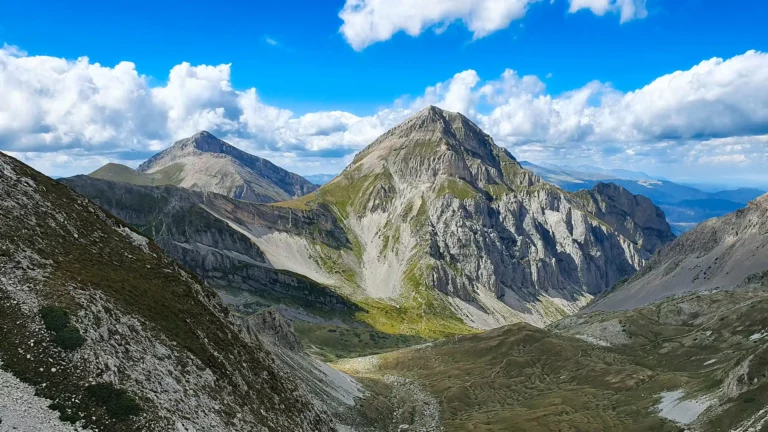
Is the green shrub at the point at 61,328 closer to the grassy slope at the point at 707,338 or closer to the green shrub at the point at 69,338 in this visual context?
the green shrub at the point at 69,338

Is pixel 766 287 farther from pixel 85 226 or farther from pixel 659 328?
pixel 85 226

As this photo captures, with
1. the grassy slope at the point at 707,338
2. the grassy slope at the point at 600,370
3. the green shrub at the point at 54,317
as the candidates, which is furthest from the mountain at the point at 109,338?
the grassy slope at the point at 707,338

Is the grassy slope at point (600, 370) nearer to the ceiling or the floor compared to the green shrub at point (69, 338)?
nearer to the floor

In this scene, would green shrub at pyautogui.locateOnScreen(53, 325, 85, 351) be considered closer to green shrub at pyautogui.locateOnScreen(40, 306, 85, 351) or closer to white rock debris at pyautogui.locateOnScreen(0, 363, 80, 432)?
green shrub at pyautogui.locateOnScreen(40, 306, 85, 351)

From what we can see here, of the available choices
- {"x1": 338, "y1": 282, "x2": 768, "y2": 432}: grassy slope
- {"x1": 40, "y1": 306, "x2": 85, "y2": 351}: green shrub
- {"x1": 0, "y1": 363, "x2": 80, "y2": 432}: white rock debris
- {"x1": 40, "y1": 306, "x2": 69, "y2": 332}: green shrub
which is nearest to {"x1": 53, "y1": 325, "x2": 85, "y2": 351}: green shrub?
{"x1": 40, "y1": 306, "x2": 85, "y2": 351}: green shrub

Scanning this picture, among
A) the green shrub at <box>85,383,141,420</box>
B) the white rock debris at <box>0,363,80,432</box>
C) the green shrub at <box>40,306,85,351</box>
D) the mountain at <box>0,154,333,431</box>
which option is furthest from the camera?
the green shrub at <box>40,306,85,351</box>
